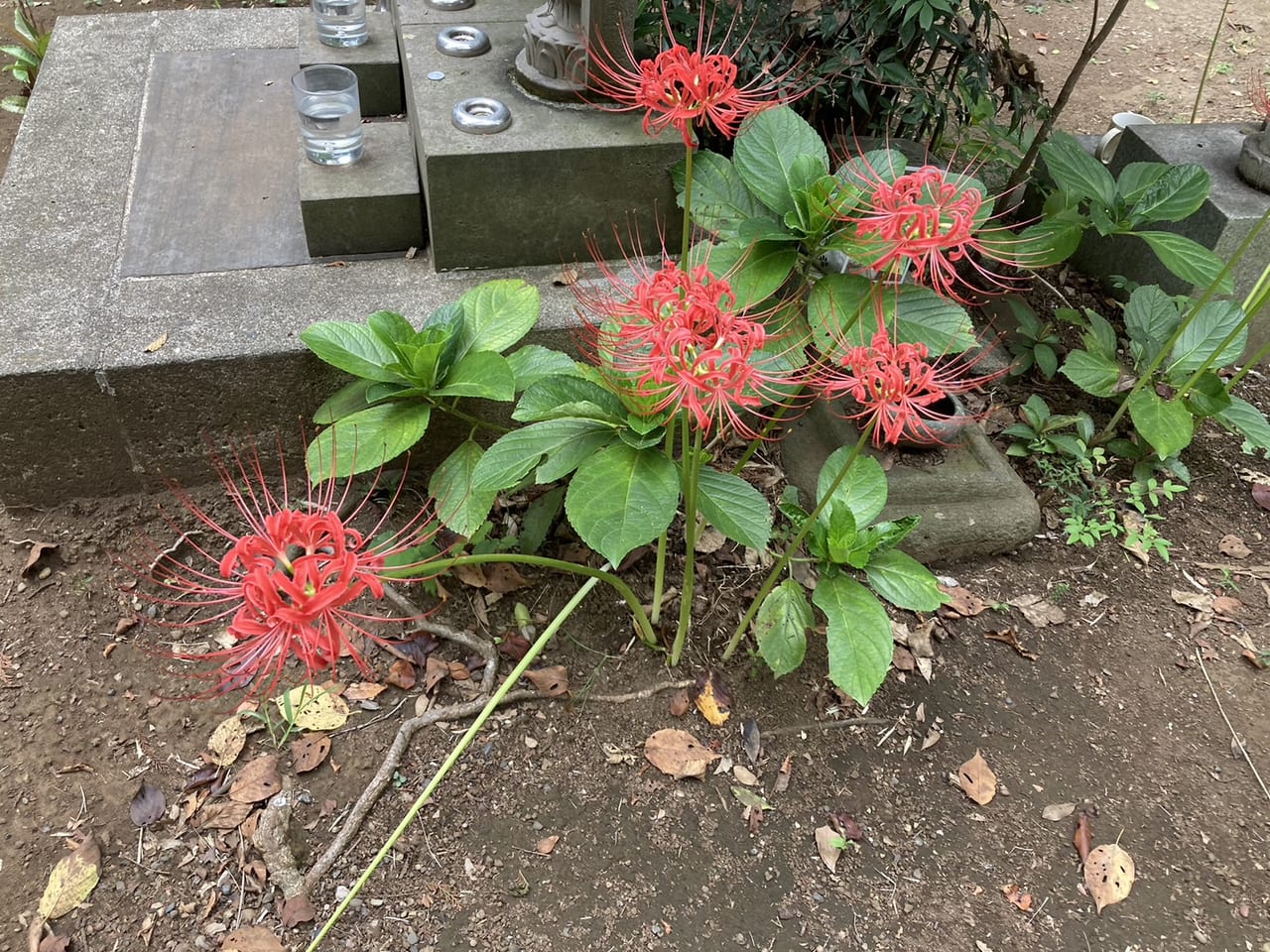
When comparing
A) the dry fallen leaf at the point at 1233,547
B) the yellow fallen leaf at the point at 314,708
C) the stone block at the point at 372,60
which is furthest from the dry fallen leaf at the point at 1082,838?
the stone block at the point at 372,60

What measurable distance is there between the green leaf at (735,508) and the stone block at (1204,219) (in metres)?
2.23

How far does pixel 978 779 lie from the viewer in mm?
2180

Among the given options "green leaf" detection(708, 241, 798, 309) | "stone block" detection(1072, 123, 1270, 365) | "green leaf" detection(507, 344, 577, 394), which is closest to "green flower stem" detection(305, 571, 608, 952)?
"green leaf" detection(507, 344, 577, 394)

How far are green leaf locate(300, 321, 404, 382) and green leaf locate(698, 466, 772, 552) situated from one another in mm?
800

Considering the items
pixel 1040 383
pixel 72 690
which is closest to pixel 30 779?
pixel 72 690

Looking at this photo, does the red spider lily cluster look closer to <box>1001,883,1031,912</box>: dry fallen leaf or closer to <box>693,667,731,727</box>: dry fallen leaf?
<box>693,667,731,727</box>: dry fallen leaf

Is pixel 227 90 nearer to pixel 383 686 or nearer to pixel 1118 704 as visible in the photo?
pixel 383 686

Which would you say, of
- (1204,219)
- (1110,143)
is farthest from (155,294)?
(1110,143)

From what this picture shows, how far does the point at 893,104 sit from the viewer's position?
9.70 feet

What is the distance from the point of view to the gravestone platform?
7.94 feet

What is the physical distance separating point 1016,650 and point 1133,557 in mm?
586

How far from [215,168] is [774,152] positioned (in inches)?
82.1

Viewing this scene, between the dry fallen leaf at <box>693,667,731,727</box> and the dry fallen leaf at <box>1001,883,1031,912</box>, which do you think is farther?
the dry fallen leaf at <box>693,667,731,727</box>

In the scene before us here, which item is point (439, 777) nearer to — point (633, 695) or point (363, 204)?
point (633, 695)
